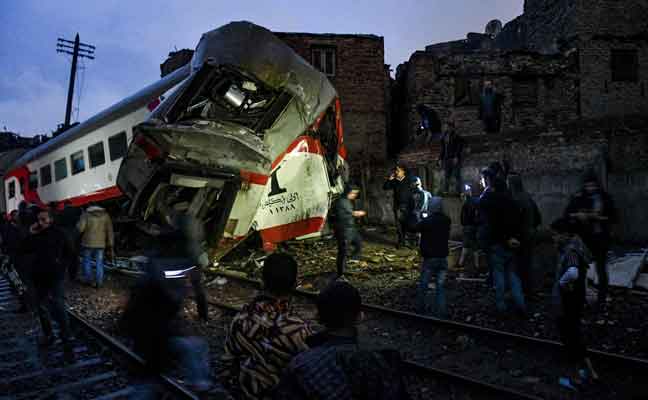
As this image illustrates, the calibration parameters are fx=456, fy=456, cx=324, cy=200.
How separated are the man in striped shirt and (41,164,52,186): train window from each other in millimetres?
13032

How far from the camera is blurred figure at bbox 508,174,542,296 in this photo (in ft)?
19.0

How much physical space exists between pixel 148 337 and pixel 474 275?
6412 millimetres

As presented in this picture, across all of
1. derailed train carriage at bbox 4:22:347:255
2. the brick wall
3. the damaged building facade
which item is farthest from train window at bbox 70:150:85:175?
the damaged building facade

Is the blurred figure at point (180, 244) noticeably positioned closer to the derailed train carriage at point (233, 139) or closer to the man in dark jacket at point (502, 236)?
the derailed train carriage at point (233, 139)

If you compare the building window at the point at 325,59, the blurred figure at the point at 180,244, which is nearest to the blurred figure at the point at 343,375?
the blurred figure at the point at 180,244

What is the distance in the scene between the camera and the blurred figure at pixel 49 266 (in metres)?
4.80

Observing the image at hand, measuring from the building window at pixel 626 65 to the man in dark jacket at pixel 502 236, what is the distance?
651 inches

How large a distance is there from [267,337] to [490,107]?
1274cm

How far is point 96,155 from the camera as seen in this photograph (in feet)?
35.0

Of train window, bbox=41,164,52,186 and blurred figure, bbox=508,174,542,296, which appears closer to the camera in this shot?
blurred figure, bbox=508,174,542,296

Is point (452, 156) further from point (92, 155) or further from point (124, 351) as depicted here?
point (124, 351)

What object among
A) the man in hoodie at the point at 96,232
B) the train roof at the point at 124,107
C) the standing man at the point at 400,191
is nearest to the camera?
the man in hoodie at the point at 96,232

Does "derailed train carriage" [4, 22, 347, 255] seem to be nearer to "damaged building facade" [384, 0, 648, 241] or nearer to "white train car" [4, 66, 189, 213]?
"white train car" [4, 66, 189, 213]

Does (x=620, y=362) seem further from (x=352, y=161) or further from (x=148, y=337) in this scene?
(x=352, y=161)
